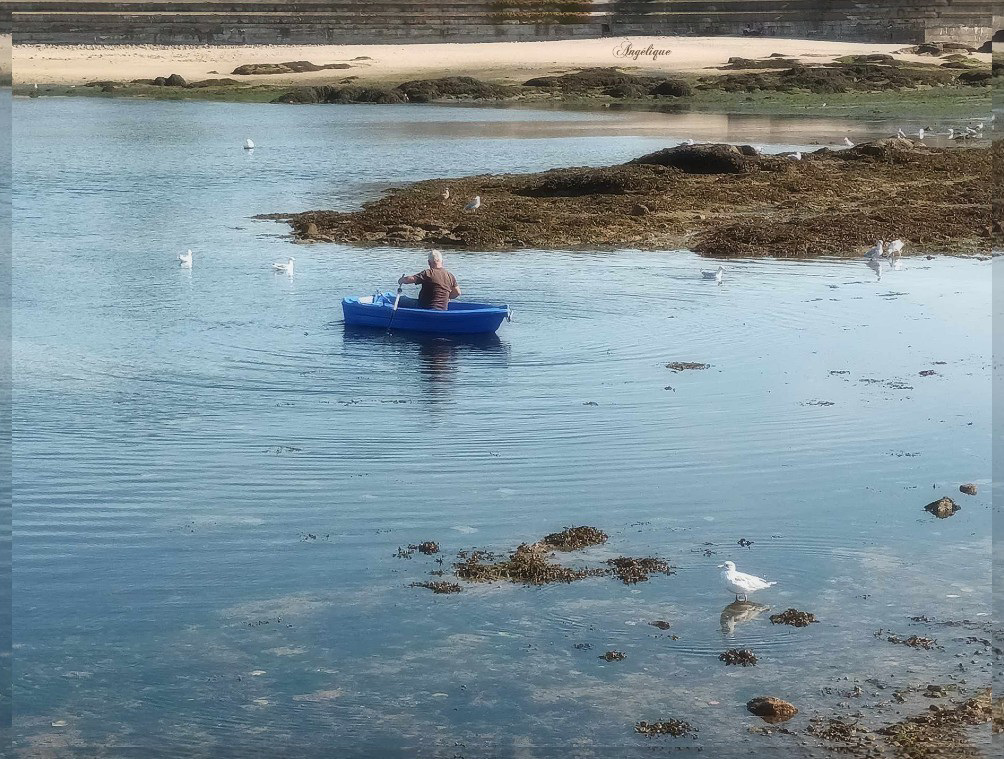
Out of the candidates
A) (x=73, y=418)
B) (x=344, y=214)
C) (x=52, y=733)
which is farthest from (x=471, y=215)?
(x=52, y=733)

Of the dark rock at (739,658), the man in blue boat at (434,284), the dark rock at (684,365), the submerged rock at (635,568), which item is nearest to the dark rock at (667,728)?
the dark rock at (739,658)

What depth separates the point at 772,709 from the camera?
291 inches

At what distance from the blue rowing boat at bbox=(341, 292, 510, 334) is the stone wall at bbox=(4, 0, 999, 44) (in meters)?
71.7

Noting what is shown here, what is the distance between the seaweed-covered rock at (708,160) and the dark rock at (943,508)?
22023mm

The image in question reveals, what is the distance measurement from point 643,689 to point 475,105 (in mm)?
60963

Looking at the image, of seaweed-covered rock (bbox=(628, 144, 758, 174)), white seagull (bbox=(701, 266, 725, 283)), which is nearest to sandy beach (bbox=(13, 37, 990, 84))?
seaweed-covered rock (bbox=(628, 144, 758, 174))

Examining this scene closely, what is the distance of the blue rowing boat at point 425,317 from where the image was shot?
54.7 ft

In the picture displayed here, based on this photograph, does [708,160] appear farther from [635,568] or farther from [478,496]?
[635,568]

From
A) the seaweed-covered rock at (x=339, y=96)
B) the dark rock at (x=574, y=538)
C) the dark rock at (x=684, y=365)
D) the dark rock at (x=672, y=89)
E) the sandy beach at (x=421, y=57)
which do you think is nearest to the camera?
the dark rock at (x=574, y=538)

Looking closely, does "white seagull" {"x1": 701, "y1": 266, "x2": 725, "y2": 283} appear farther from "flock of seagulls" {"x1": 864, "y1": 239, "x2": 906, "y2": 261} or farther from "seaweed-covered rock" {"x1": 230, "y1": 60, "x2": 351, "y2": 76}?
"seaweed-covered rock" {"x1": 230, "y1": 60, "x2": 351, "y2": 76}

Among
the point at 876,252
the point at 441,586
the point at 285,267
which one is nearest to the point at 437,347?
the point at 285,267

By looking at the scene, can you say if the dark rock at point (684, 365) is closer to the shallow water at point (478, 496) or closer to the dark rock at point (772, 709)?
the shallow water at point (478, 496)

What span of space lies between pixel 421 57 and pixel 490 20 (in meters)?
7.08

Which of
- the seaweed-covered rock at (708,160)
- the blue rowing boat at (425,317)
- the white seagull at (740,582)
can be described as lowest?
the white seagull at (740,582)
